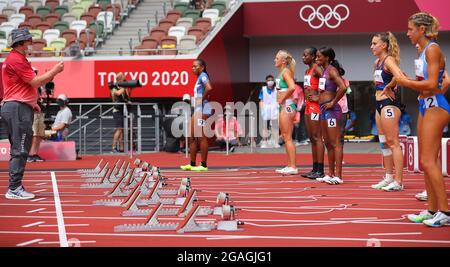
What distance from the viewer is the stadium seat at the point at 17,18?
85.7 ft

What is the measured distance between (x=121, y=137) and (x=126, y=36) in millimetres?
4748

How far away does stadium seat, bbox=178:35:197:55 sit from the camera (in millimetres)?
22812

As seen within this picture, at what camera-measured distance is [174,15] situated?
25.5 m

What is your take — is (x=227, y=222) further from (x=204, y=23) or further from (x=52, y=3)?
(x=52, y=3)

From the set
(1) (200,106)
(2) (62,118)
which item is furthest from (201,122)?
(2) (62,118)

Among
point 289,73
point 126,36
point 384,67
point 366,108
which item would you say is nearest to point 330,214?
point 384,67

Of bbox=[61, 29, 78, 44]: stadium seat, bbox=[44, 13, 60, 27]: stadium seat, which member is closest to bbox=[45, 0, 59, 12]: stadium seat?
bbox=[44, 13, 60, 27]: stadium seat

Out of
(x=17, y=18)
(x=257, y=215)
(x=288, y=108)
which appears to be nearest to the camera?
(x=257, y=215)

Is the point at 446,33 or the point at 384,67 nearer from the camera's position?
the point at 384,67

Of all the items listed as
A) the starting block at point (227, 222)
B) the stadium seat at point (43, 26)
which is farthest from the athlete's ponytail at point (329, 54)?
the stadium seat at point (43, 26)

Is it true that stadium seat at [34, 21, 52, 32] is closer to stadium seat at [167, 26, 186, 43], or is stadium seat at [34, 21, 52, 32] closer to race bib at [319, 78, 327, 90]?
stadium seat at [167, 26, 186, 43]

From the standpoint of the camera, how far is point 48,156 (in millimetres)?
18891

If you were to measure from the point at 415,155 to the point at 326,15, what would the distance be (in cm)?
1218
